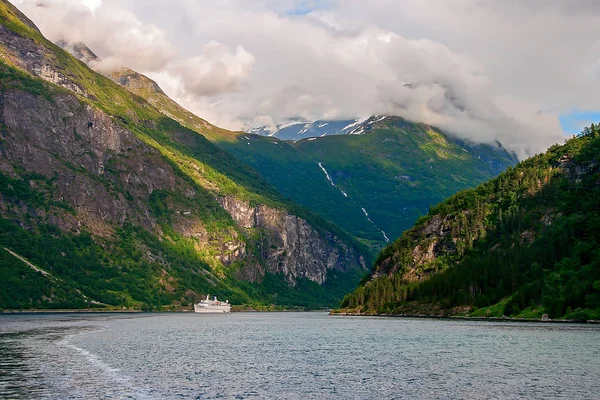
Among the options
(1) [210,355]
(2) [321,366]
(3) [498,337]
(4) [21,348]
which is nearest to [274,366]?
(2) [321,366]

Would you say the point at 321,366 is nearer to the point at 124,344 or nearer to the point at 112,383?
the point at 112,383

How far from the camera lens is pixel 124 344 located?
139375mm

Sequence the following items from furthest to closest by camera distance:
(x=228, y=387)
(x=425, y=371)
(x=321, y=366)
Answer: (x=321, y=366) < (x=425, y=371) < (x=228, y=387)

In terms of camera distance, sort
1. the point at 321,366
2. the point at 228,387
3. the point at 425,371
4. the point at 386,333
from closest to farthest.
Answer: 1. the point at 228,387
2. the point at 425,371
3. the point at 321,366
4. the point at 386,333

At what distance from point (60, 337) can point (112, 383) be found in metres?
80.1

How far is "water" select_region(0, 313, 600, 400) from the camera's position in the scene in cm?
7500

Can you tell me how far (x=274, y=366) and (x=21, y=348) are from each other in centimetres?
5049

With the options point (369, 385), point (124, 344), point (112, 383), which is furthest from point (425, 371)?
point (124, 344)

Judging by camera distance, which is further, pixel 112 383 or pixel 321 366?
pixel 321 366

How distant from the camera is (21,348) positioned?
124m

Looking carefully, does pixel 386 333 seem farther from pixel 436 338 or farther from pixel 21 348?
pixel 21 348

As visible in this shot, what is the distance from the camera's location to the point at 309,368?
322 feet

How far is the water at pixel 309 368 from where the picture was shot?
7500 cm

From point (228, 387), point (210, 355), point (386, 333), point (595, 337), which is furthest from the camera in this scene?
point (386, 333)
